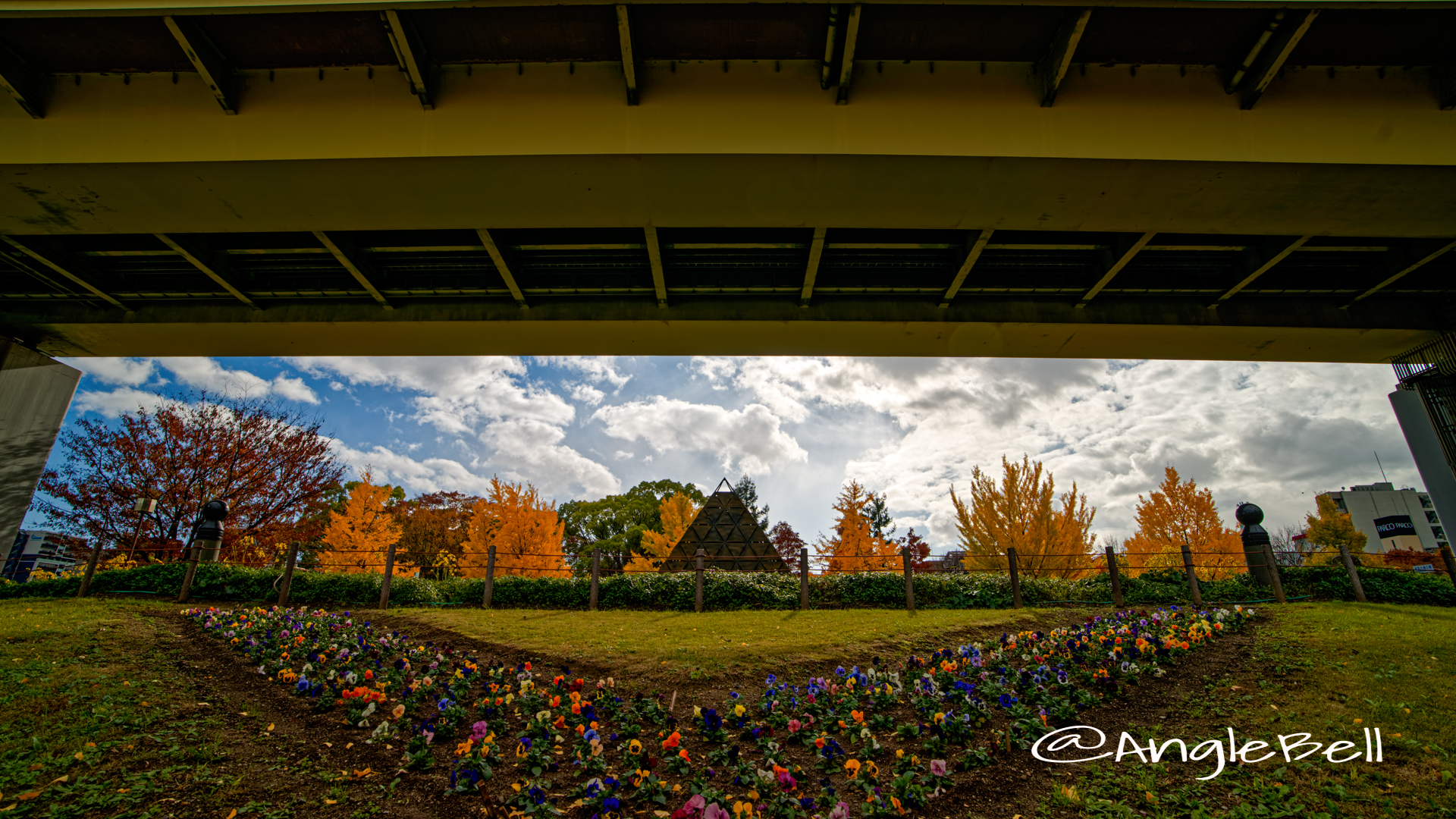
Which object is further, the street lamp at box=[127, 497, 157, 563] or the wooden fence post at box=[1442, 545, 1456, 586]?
the street lamp at box=[127, 497, 157, 563]

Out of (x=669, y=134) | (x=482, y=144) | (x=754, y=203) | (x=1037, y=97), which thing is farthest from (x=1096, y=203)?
(x=482, y=144)

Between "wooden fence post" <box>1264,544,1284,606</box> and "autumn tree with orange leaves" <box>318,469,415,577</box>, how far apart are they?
23.8m

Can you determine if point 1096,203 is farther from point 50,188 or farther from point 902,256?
point 50,188

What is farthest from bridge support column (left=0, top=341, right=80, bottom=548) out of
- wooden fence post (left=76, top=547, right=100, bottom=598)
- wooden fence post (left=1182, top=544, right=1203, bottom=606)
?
wooden fence post (left=1182, top=544, right=1203, bottom=606)

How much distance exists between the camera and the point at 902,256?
27.1ft

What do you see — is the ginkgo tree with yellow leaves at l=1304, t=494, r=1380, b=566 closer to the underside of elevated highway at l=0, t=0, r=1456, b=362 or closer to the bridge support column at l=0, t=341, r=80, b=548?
the underside of elevated highway at l=0, t=0, r=1456, b=362

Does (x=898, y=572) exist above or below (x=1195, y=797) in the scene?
above

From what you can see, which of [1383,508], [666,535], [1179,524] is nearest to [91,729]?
[666,535]

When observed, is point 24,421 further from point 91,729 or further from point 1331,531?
point 1331,531

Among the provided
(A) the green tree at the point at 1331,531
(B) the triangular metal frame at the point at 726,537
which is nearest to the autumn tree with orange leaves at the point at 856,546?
(B) the triangular metal frame at the point at 726,537

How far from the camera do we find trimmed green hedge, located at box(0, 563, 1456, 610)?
485 inches

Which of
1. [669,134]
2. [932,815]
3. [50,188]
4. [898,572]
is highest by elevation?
[669,134]

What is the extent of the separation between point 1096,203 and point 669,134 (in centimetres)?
434

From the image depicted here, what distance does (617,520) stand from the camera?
45438 mm
